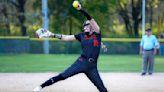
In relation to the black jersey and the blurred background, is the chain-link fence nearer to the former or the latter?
the blurred background

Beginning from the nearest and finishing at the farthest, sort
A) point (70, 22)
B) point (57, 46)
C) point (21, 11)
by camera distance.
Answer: point (57, 46) → point (70, 22) → point (21, 11)

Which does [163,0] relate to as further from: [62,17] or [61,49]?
[61,49]

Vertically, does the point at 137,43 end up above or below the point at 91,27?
below

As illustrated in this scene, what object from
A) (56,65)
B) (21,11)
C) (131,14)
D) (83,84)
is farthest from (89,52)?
(131,14)

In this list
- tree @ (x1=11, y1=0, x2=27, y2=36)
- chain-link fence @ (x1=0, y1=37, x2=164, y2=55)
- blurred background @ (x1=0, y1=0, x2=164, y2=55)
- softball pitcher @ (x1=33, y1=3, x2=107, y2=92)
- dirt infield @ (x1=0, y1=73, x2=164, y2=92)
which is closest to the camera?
softball pitcher @ (x1=33, y1=3, x2=107, y2=92)

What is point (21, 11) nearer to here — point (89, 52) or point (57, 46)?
point (57, 46)

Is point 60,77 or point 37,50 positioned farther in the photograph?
point 37,50

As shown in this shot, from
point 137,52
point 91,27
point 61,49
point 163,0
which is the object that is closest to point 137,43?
point 137,52

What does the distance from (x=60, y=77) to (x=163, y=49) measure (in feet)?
106

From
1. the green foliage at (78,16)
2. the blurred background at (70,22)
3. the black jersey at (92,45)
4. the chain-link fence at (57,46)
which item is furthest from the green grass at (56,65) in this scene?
the green foliage at (78,16)

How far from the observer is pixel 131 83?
18234mm

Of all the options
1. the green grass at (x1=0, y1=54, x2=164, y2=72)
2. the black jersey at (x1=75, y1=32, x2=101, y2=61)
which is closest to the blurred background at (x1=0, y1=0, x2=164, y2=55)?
the green grass at (x1=0, y1=54, x2=164, y2=72)

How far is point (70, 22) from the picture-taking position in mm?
52938

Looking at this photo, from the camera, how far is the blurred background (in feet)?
146
